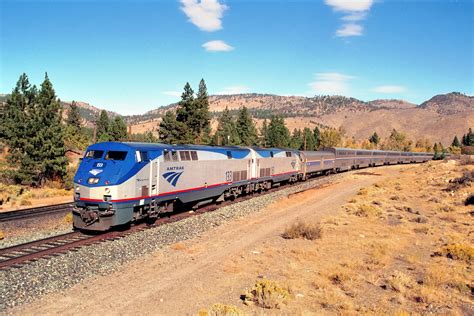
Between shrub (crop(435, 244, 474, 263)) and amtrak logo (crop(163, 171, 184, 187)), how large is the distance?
13.5 m

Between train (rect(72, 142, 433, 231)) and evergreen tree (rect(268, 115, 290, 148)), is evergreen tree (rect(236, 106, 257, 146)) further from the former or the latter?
train (rect(72, 142, 433, 231))

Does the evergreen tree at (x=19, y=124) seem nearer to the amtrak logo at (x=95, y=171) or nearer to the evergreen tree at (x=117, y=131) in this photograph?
the amtrak logo at (x=95, y=171)

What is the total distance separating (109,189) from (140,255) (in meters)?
3.51

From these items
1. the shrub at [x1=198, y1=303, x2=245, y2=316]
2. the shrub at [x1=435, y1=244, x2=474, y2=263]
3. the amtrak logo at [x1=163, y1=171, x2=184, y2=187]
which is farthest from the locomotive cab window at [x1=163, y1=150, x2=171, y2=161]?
the shrub at [x1=435, y1=244, x2=474, y2=263]

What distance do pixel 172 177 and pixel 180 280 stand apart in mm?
8788

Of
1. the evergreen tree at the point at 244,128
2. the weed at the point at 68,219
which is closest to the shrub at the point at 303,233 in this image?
the weed at the point at 68,219

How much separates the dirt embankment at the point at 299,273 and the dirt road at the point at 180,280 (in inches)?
1.3

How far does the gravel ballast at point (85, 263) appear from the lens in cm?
1125

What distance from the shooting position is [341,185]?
42.7 meters

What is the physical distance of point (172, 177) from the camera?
2062 centimetres

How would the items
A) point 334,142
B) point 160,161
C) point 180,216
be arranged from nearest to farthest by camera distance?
point 160,161 < point 180,216 < point 334,142

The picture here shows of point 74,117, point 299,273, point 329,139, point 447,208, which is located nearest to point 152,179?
point 299,273

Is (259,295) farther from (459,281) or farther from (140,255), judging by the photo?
(459,281)

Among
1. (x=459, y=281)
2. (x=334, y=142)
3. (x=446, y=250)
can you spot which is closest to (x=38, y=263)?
(x=459, y=281)
